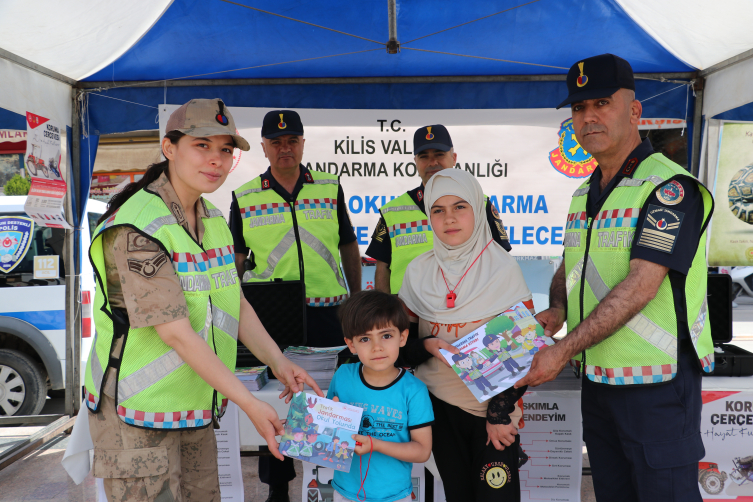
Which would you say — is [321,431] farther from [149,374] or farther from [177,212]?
[177,212]

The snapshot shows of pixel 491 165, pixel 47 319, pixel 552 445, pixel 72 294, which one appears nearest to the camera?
pixel 552 445

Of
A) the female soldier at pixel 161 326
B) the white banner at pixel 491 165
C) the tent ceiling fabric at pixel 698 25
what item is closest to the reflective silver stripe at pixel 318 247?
the white banner at pixel 491 165

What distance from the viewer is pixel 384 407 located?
73.3 inches

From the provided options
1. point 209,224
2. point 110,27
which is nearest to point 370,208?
point 110,27

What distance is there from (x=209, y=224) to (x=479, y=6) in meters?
2.17

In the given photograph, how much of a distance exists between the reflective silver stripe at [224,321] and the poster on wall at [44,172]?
274cm

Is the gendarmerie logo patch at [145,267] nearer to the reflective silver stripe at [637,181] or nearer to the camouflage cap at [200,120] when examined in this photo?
the camouflage cap at [200,120]

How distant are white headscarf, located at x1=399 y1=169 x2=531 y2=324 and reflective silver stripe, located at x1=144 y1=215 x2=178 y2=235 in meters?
1.01

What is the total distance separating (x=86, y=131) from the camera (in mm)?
3914

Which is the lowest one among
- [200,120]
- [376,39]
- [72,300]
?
[72,300]

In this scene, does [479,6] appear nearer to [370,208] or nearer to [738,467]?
[370,208]

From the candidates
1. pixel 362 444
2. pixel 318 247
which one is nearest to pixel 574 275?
pixel 362 444

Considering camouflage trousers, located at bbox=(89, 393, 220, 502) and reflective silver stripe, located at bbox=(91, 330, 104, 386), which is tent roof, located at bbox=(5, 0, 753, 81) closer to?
reflective silver stripe, located at bbox=(91, 330, 104, 386)

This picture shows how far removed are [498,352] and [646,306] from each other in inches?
21.2
